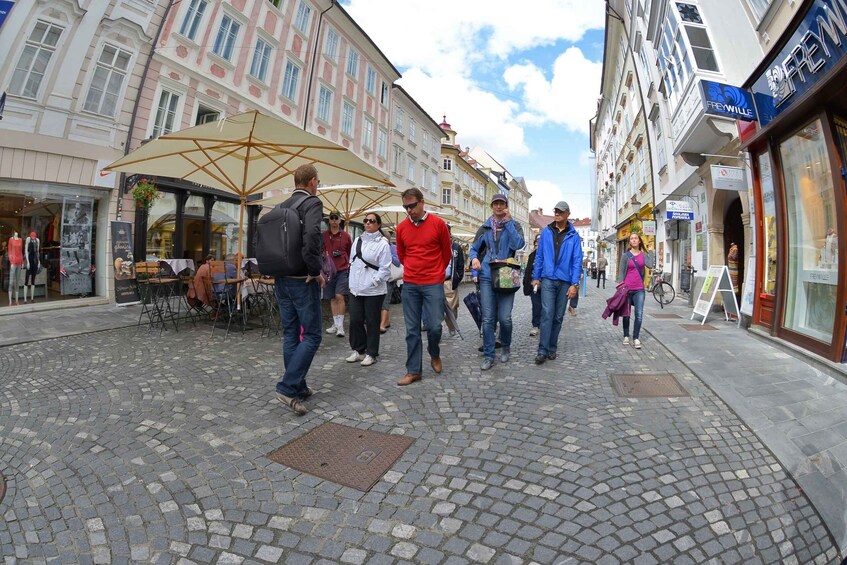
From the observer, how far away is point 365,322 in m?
5.29

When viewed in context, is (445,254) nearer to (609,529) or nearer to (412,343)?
(412,343)

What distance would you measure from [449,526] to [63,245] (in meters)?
12.2

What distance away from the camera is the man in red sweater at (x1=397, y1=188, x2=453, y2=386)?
14.6 feet

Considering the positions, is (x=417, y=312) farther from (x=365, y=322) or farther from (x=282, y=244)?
(x=282, y=244)

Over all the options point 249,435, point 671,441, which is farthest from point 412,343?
point 671,441

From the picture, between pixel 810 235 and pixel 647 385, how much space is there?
3.84 meters

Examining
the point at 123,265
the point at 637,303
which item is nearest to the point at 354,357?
the point at 637,303

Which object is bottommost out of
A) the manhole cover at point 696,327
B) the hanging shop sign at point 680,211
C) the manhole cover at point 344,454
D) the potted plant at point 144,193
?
the manhole cover at point 344,454

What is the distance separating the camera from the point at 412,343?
4.42 m

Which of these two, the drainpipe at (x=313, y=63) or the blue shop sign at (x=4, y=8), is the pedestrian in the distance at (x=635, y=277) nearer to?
the blue shop sign at (x=4, y=8)

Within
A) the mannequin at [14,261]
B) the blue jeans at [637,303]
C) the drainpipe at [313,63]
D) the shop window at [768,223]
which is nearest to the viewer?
the blue jeans at [637,303]

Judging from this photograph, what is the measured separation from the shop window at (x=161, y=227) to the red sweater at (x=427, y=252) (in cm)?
988

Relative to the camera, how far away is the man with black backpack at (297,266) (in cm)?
345

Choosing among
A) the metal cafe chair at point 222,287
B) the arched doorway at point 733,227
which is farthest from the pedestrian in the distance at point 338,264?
the arched doorway at point 733,227
